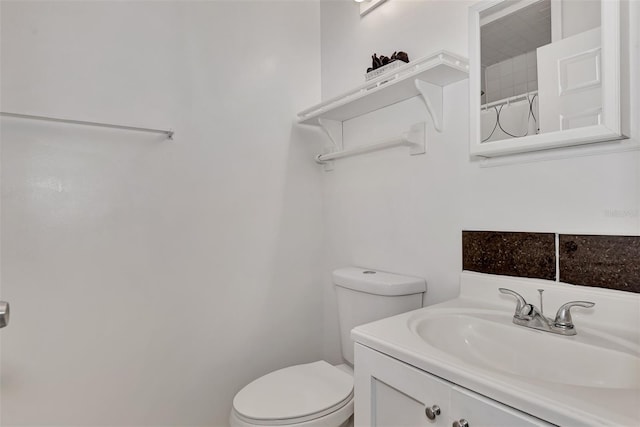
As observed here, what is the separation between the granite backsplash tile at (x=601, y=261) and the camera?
2.89 ft

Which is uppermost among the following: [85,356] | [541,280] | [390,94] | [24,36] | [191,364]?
[24,36]

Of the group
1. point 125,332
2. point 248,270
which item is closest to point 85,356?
point 125,332

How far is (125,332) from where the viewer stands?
4.62 ft

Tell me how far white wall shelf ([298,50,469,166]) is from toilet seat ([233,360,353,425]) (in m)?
1.04

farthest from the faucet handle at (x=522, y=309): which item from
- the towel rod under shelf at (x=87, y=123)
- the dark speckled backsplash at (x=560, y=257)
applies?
the towel rod under shelf at (x=87, y=123)

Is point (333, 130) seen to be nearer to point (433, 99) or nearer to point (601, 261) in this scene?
point (433, 99)

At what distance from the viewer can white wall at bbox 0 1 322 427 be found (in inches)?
49.2

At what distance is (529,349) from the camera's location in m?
0.90

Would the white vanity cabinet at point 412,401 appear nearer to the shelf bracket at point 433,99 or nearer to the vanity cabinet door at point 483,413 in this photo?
the vanity cabinet door at point 483,413

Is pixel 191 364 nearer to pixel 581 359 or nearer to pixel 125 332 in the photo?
pixel 125 332

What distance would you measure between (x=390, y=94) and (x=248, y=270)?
1.01 meters

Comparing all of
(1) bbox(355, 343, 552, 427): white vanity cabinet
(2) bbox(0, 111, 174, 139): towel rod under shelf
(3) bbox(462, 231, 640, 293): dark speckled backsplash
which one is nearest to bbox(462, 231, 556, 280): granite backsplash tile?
(3) bbox(462, 231, 640, 293): dark speckled backsplash

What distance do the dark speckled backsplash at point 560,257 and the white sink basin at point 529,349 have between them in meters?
0.15

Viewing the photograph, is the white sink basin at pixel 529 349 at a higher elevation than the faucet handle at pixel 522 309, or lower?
lower
